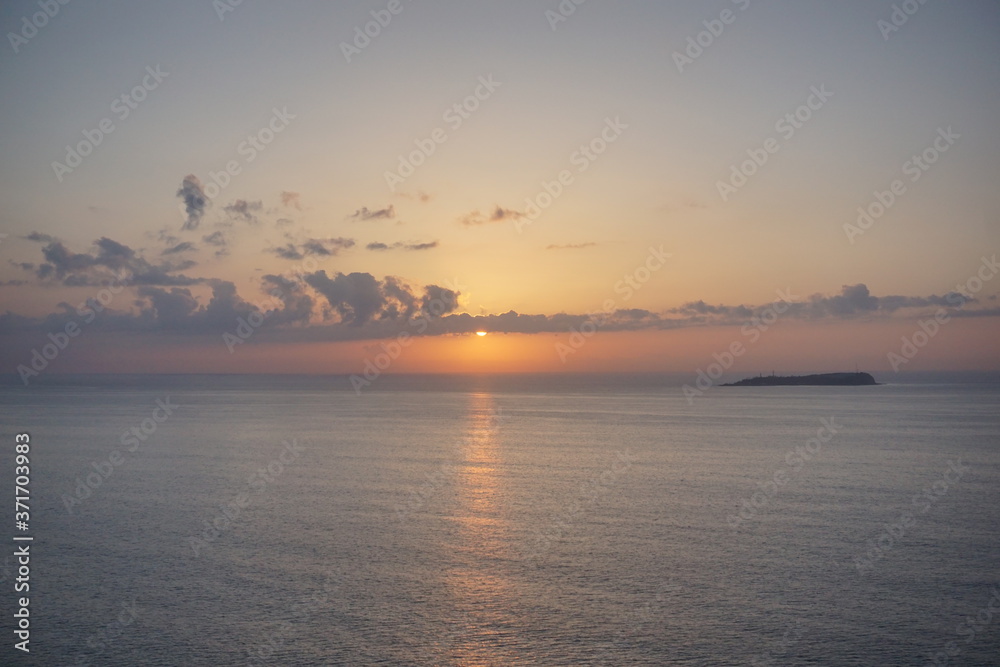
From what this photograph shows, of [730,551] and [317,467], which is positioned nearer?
[730,551]

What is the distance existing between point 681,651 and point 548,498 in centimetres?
2039

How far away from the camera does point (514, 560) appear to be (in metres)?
27.2

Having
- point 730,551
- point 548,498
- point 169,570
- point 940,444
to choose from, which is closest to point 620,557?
point 730,551

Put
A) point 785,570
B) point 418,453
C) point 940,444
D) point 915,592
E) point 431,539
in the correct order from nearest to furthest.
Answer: point 915,592 < point 785,570 < point 431,539 < point 418,453 < point 940,444

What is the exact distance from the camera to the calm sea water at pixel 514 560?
1988 cm

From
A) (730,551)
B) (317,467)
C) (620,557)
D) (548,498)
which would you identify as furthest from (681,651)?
(317,467)

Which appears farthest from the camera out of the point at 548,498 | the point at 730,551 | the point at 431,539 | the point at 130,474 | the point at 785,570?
the point at 130,474

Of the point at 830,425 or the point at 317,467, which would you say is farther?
the point at 830,425

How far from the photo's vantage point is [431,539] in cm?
3028

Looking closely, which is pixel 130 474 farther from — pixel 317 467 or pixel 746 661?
pixel 746 661

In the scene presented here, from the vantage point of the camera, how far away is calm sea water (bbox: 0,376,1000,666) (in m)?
19.9

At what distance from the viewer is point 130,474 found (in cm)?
4844

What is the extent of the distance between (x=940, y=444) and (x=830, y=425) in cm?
2374

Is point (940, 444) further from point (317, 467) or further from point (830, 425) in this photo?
point (317, 467)
